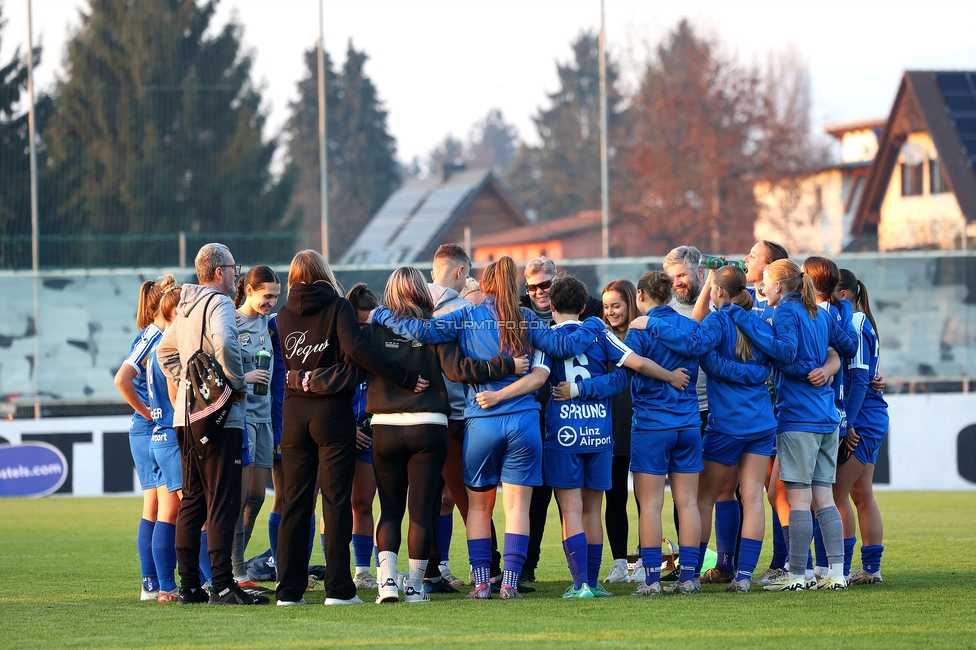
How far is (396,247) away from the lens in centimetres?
2636

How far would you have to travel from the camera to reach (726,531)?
7.57m

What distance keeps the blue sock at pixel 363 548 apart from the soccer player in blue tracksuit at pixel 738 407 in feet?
6.94

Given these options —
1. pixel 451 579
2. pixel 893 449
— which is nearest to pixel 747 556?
pixel 451 579

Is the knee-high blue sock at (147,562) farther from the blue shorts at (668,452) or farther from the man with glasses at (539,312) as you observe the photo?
the blue shorts at (668,452)

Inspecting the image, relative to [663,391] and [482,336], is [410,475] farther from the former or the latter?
[663,391]

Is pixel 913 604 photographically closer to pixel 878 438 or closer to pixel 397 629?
pixel 878 438

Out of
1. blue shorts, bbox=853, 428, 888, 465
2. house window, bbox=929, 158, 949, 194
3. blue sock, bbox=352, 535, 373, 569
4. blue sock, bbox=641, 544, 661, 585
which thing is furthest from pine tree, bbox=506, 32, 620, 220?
blue sock, bbox=641, 544, 661, 585

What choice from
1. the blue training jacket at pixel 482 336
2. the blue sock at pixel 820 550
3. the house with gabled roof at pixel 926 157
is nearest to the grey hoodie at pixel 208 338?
the blue training jacket at pixel 482 336

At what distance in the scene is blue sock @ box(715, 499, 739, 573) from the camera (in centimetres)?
755

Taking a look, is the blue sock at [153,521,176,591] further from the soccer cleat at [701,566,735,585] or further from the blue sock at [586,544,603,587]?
the soccer cleat at [701,566,735,585]

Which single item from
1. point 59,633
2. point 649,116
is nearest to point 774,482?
point 59,633

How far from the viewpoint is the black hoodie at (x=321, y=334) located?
6406 mm

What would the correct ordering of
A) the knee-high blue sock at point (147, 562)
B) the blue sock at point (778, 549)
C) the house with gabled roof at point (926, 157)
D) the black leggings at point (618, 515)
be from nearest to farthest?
the knee-high blue sock at point (147, 562), the blue sock at point (778, 549), the black leggings at point (618, 515), the house with gabled roof at point (926, 157)

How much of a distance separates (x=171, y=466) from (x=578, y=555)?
2.42 metres
